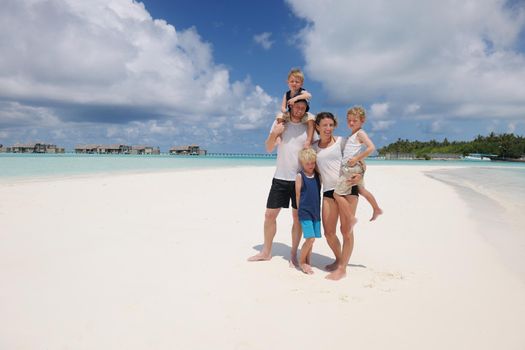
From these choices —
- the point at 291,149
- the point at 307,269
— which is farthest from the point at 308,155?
the point at 307,269

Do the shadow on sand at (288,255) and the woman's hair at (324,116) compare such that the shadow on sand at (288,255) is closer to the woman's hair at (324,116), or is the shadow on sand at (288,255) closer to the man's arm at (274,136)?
the man's arm at (274,136)

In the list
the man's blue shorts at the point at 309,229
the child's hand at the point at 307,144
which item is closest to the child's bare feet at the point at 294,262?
the man's blue shorts at the point at 309,229

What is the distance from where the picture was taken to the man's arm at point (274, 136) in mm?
3902

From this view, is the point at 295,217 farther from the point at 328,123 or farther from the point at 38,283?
the point at 38,283

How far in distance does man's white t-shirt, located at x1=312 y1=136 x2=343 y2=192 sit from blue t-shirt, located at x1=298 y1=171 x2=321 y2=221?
5.5 inches

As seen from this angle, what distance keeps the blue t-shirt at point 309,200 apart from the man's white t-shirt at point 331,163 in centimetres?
14

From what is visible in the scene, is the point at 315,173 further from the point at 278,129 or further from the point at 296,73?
the point at 296,73

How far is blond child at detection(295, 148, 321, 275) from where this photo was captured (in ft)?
12.3

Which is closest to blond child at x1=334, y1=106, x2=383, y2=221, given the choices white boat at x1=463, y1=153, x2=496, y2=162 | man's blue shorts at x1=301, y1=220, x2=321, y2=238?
man's blue shorts at x1=301, y1=220, x2=321, y2=238

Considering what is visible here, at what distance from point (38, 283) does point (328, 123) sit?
11.3 ft

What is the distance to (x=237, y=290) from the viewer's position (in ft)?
10.6

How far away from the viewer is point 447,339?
2432 millimetres

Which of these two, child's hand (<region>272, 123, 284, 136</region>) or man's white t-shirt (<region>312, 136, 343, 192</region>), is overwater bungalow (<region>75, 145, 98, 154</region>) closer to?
child's hand (<region>272, 123, 284, 136</region>)

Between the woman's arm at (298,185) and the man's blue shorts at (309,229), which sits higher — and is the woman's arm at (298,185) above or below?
above
